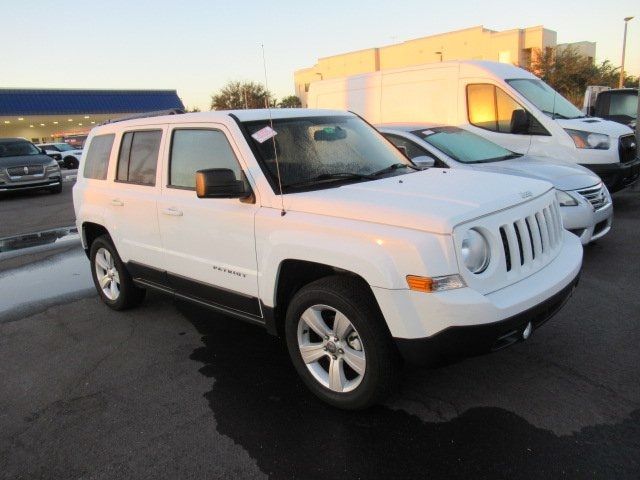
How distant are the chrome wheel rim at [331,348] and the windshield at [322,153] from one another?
875 mm

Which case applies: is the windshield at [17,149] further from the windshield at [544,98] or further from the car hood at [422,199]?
the car hood at [422,199]

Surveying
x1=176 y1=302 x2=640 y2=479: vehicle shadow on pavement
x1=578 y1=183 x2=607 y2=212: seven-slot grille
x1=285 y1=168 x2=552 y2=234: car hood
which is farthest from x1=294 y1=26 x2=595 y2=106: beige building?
x1=176 y1=302 x2=640 y2=479: vehicle shadow on pavement

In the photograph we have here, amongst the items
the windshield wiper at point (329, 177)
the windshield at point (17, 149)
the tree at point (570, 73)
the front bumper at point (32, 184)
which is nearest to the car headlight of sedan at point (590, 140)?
the windshield wiper at point (329, 177)

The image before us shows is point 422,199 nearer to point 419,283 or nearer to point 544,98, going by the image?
point 419,283

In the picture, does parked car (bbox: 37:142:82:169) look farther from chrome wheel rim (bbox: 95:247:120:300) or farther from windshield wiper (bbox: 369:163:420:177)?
windshield wiper (bbox: 369:163:420:177)

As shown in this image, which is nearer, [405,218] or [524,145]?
[405,218]

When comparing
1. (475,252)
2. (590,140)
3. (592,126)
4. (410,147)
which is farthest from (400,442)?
(592,126)

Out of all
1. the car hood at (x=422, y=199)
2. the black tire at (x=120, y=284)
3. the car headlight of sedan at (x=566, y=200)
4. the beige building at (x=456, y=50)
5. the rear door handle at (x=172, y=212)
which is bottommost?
the black tire at (x=120, y=284)

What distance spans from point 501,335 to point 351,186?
1.33 meters

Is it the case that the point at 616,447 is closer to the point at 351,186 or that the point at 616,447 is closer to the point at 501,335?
the point at 501,335

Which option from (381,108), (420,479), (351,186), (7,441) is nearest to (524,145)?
(381,108)

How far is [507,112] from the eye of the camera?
837 centimetres

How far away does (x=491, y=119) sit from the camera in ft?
27.9

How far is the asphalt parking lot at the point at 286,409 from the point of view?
9.01 ft
